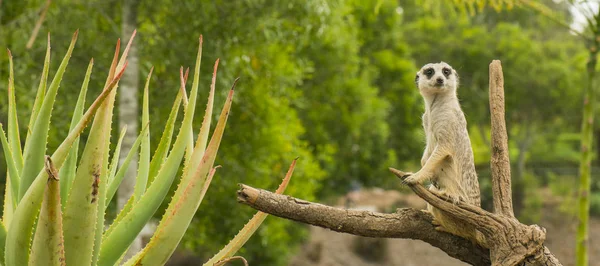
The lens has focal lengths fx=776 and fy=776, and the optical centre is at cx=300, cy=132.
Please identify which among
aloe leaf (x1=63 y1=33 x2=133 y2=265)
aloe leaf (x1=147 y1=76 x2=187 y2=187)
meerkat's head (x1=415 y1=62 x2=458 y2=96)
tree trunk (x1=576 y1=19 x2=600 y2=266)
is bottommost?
aloe leaf (x1=63 y1=33 x2=133 y2=265)

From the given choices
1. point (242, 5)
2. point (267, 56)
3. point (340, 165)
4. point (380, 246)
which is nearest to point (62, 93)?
point (242, 5)

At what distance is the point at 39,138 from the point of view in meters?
2.67

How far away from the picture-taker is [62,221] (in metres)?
2.53

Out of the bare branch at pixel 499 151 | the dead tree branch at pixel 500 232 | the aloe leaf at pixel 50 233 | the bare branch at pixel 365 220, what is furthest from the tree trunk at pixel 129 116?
the aloe leaf at pixel 50 233

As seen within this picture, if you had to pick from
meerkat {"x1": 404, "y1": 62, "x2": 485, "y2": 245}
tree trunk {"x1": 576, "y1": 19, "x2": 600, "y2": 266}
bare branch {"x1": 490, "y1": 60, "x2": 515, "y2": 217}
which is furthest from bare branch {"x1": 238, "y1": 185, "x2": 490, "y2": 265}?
tree trunk {"x1": 576, "y1": 19, "x2": 600, "y2": 266}

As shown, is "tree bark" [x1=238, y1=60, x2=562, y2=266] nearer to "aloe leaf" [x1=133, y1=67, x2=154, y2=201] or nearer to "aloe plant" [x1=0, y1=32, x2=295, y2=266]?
"aloe plant" [x1=0, y1=32, x2=295, y2=266]

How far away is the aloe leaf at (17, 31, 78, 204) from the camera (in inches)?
102

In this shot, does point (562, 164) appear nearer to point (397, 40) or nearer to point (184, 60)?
point (397, 40)

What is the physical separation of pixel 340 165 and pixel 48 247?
16.6m

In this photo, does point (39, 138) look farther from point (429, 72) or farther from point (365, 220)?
point (429, 72)

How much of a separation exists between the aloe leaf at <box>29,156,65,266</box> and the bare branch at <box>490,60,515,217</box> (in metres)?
1.77

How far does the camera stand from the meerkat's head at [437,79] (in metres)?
3.60

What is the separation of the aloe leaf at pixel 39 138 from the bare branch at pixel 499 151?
5.94 feet

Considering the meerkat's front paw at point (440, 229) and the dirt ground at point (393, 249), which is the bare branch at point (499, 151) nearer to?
the meerkat's front paw at point (440, 229)
